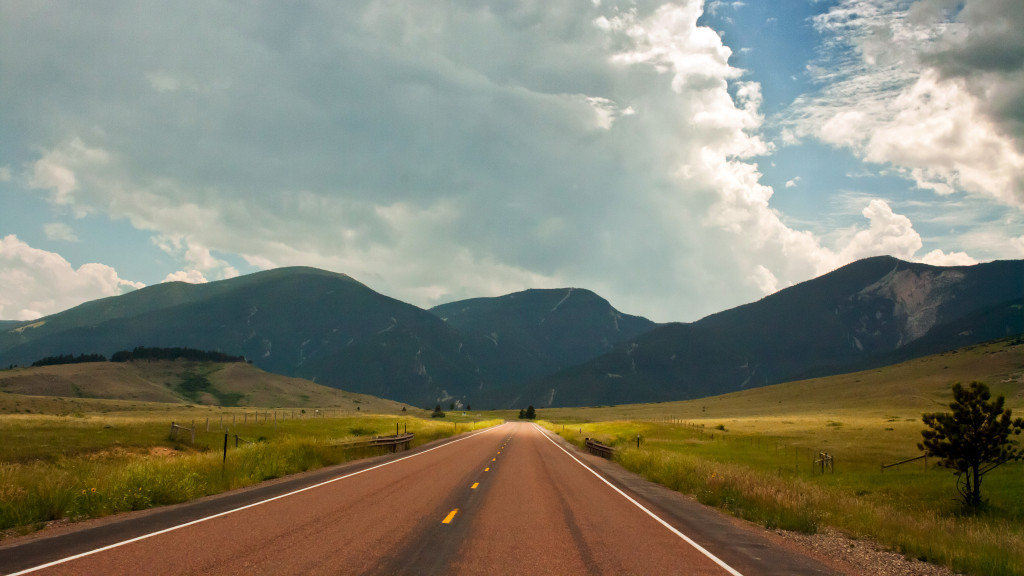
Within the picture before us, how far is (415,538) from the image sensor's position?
10.1 meters

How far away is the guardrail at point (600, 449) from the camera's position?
3485 centimetres

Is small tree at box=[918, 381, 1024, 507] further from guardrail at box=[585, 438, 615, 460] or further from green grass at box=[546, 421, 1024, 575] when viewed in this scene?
guardrail at box=[585, 438, 615, 460]

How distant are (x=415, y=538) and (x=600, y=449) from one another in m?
28.3

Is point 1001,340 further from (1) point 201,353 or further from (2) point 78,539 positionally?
(1) point 201,353

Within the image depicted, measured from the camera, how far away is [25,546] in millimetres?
9688

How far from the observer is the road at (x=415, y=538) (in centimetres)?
836

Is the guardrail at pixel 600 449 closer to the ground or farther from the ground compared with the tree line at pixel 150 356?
closer to the ground

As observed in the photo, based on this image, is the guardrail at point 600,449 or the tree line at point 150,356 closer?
the guardrail at point 600,449

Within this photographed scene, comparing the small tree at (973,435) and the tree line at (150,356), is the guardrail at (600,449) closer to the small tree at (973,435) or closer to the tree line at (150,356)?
the small tree at (973,435)

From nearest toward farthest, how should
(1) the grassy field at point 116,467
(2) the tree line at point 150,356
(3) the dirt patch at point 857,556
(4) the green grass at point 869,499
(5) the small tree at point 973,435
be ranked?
(3) the dirt patch at point 857,556
(4) the green grass at point 869,499
(1) the grassy field at point 116,467
(5) the small tree at point 973,435
(2) the tree line at point 150,356

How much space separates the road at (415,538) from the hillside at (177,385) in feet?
410

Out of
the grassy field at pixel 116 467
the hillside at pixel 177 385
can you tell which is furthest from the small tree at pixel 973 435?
the hillside at pixel 177 385

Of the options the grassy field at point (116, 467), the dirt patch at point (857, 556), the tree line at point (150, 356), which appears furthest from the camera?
the tree line at point (150, 356)

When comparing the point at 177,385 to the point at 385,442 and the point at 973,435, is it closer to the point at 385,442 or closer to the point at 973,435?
the point at 385,442
